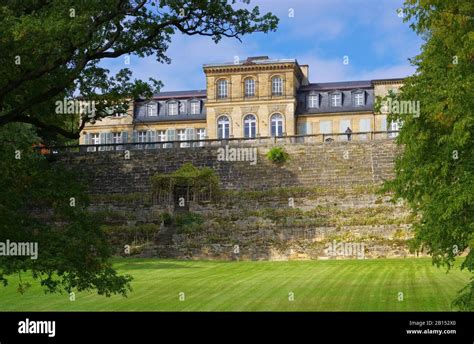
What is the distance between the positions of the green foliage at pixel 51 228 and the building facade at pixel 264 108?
5809 cm

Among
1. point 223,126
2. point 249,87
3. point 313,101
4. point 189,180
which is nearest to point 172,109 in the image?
point 223,126

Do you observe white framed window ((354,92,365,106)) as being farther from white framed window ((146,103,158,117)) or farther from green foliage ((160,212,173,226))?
green foliage ((160,212,173,226))

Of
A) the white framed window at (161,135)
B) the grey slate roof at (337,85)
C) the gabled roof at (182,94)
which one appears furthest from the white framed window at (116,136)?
the grey slate roof at (337,85)

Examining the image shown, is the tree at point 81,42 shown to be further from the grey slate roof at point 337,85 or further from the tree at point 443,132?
the grey slate roof at point 337,85

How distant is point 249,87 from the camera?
73.4 metres

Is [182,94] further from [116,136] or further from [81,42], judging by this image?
[81,42]

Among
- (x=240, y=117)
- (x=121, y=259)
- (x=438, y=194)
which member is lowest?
(x=121, y=259)

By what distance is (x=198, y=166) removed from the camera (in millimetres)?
45344

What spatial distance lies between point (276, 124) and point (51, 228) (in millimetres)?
60913

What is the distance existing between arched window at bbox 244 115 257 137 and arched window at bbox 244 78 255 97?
2115 millimetres

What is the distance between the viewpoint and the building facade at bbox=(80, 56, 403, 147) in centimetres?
7300
